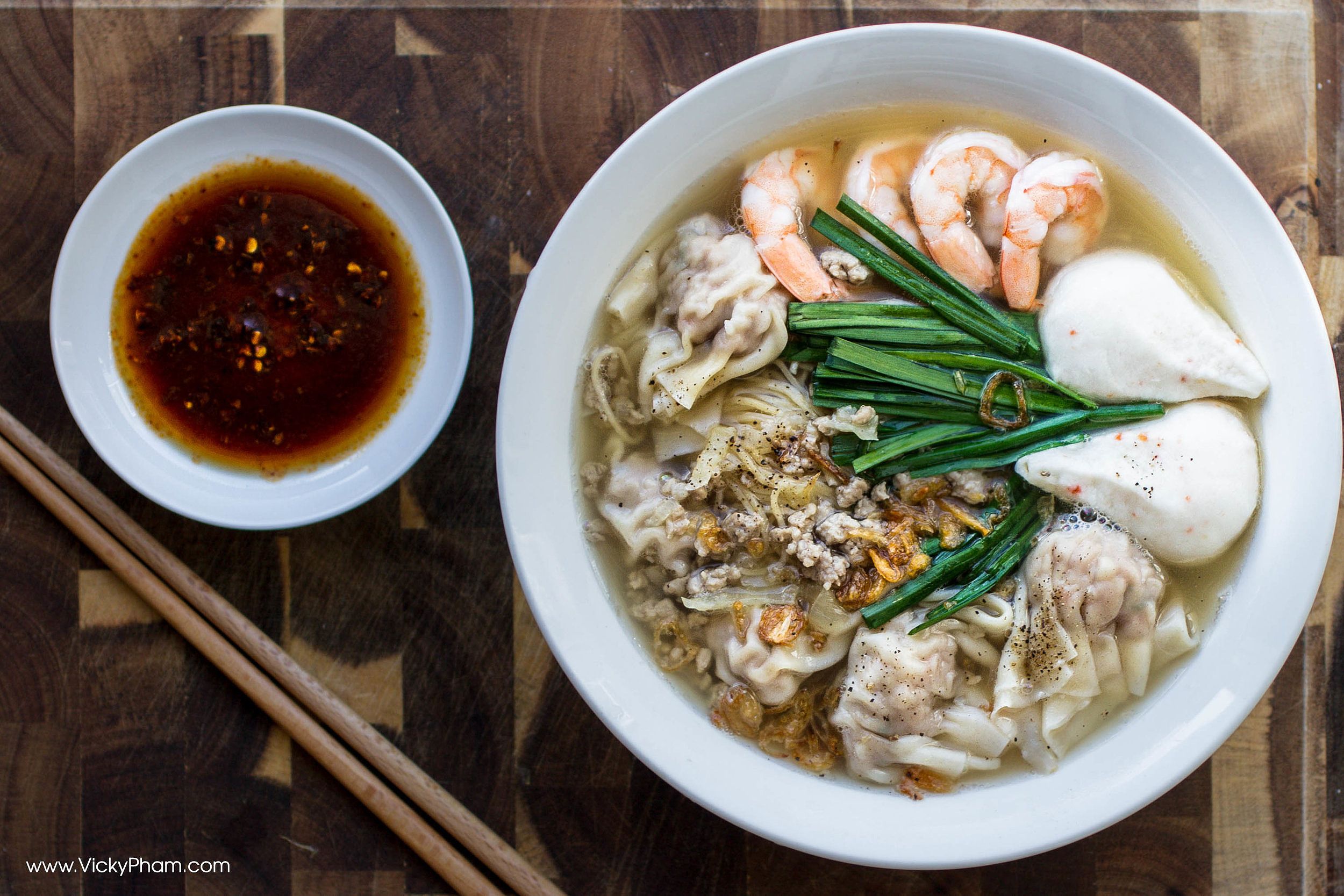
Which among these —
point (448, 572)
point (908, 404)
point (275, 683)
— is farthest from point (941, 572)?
point (275, 683)

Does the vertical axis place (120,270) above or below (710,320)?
below

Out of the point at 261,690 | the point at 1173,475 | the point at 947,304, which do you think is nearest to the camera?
the point at 1173,475

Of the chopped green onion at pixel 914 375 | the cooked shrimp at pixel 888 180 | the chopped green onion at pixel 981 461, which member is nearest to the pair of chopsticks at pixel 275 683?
the chopped green onion at pixel 981 461

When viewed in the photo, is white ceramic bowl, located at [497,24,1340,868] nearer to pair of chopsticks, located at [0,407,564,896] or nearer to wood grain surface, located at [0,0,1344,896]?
wood grain surface, located at [0,0,1344,896]

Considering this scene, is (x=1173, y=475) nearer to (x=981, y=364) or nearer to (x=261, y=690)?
(x=981, y=364)

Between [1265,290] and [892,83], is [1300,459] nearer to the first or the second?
[1265,290]

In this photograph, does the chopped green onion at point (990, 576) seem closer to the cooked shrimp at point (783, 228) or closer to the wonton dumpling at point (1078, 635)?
the wonton dumpling at point (1078, 635)

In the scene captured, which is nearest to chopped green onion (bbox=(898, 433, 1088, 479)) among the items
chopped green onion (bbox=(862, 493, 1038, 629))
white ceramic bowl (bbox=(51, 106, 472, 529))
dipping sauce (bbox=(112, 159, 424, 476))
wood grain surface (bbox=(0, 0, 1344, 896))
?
chopped green onion (bbox=(862, 493, 1038, 629))
